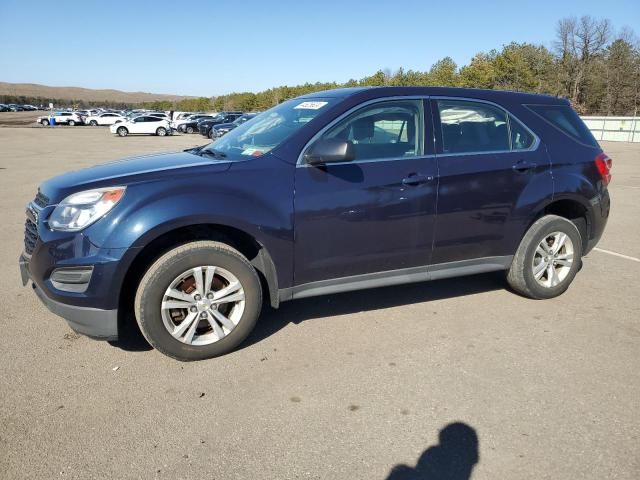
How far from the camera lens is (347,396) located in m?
3.05

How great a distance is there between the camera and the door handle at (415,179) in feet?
12.5

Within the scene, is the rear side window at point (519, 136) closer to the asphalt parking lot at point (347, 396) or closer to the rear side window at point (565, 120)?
the rear side window at point (565, 120)

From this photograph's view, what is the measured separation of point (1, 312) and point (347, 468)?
3.39 meters

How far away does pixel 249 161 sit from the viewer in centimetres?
351

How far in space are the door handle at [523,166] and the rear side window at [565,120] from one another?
1.86 ft

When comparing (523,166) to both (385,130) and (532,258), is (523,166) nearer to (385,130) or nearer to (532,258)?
(532,258)

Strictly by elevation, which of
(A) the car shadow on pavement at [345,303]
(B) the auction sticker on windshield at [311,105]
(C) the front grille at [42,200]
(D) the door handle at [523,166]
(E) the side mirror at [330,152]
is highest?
(B) the auction sticker on windshield at [311,105]

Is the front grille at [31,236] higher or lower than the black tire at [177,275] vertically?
higher

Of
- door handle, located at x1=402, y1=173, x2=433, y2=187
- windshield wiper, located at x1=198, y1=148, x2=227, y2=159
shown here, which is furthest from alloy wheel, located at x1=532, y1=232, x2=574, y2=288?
windshield wiper, located at x1=198, y1=148, x2=227, y2=159

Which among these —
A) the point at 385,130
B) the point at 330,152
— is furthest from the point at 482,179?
the point at 330,152

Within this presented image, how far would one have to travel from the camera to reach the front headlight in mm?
3170

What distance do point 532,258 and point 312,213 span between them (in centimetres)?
221

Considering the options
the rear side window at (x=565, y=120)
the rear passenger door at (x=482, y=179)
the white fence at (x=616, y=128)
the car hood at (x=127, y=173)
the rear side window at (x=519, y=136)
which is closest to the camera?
the car hood at (x=127, y=173)

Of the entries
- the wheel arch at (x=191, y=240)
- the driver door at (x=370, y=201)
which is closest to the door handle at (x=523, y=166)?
the driver door at (x=370, y=201)
